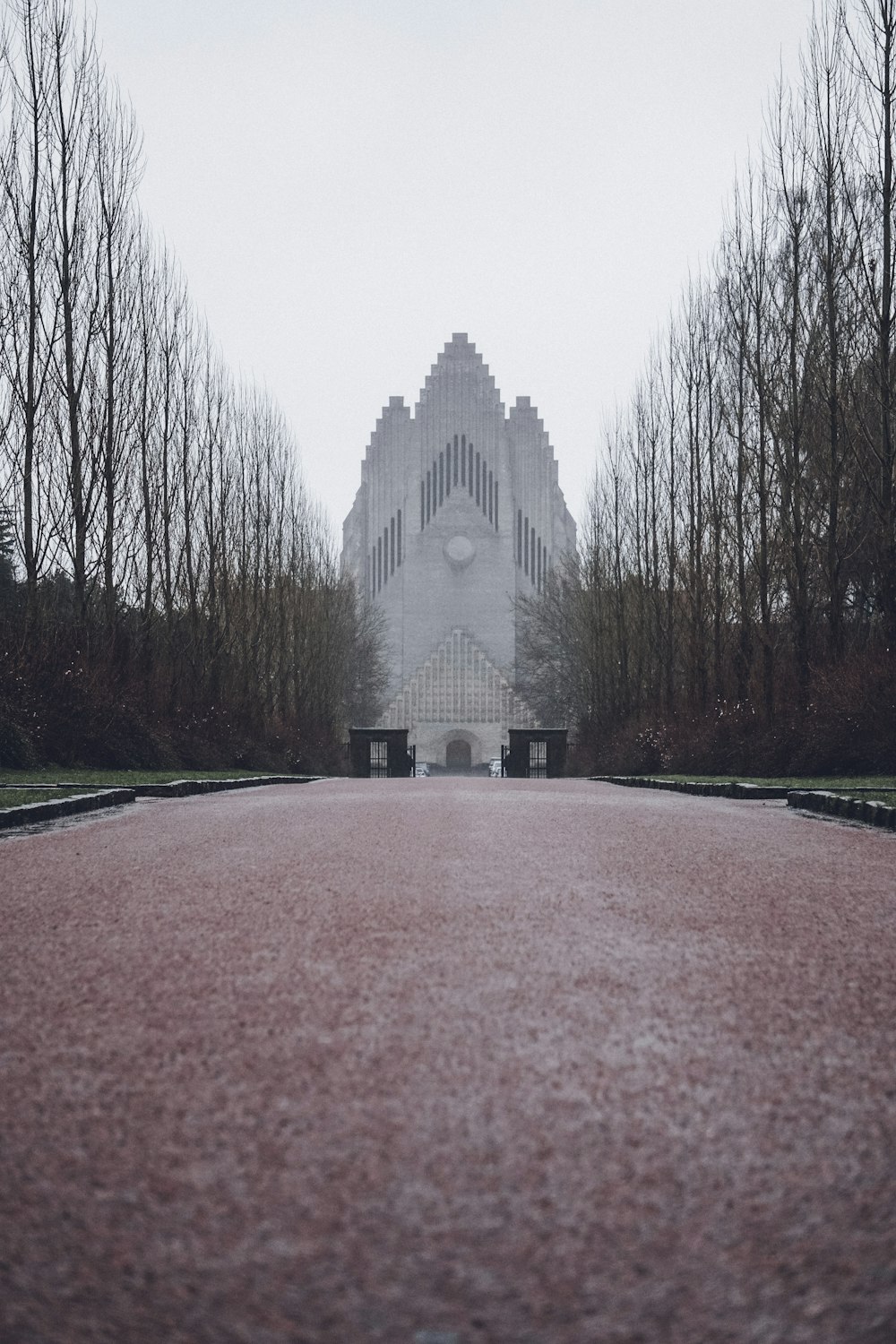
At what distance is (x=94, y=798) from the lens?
1060cm

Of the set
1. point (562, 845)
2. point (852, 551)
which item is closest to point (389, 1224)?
point (562, 845)

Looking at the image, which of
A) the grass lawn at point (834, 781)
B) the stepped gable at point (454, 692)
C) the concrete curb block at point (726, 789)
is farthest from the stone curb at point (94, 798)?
the stepped gable at point (454, 692)

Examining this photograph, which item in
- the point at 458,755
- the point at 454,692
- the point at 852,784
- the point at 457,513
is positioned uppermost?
the point at 457,513

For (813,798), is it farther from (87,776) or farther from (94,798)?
(87,776)

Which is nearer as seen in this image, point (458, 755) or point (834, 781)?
point (834, 781)

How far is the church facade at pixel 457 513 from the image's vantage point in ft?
293

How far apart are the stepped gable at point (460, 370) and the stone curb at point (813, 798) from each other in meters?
76.2

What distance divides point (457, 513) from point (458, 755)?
1754 cm

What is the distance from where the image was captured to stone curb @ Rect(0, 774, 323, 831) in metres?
8.73

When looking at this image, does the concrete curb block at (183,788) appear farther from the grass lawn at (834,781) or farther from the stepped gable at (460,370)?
the stepped gable at (460,370)

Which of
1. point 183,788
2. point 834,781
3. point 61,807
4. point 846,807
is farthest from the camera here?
point 834,781

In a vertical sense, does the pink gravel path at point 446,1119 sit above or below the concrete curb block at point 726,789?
below

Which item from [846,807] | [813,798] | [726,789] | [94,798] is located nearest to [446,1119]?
[846,807]

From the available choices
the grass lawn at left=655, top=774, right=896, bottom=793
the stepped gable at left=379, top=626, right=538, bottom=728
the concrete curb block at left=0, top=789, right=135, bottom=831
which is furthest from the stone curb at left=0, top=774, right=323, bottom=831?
the stepped gable at left=379, top=626, right=538, bottom=728
